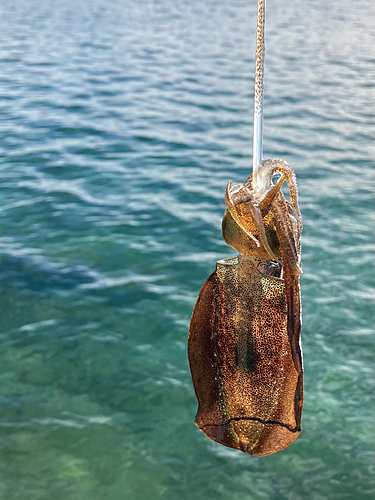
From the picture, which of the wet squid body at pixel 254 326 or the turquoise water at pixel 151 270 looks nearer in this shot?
the wet squid body at pixel 254 326

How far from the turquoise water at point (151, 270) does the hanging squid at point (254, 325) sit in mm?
3749

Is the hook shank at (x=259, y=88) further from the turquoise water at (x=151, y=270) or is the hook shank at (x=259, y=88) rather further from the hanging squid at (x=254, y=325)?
the turquoise water at (x=151, y=270)

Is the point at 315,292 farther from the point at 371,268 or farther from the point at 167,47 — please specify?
the point at 167,47

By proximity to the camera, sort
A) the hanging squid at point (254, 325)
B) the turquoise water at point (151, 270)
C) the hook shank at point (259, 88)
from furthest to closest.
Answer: the turquoise water at point (151, 270)
the hanging squid at point (254, 325)
the hook shank at point (259, 88)

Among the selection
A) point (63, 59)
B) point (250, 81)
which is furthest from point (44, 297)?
point (63, 59)

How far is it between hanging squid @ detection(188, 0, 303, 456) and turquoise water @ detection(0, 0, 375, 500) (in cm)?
375

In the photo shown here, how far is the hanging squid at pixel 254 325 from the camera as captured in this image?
1739mm

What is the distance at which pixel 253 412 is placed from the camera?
2.02m

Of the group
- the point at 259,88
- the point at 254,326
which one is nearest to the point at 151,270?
the point at 254,326

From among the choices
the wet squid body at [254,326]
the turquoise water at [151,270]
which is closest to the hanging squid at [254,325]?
the wet squid body at [254,326]

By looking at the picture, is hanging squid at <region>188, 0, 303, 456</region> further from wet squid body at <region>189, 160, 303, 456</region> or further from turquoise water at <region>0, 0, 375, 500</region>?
turquoise water at <region>0, 0, 375, 500</region>

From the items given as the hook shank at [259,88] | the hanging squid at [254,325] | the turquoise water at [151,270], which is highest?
the hook shank at [259,88]

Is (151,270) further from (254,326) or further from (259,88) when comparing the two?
(259,88)

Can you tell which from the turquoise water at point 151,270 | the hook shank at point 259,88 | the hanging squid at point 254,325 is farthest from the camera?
the turquoise water at point 151,270
